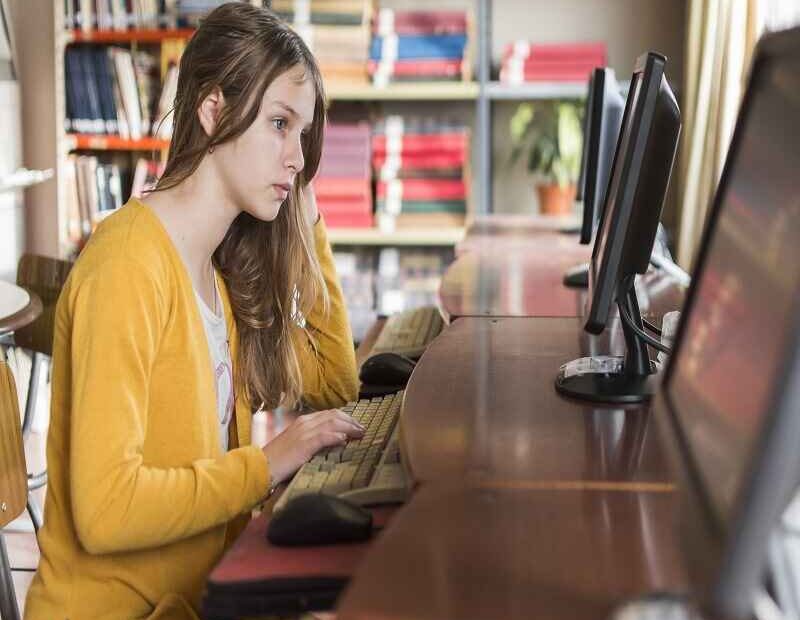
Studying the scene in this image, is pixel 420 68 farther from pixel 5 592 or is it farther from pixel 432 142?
pixel 5 592

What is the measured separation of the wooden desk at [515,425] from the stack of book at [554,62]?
2416mm

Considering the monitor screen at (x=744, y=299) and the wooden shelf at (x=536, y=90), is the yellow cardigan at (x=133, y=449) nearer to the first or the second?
the monitor screen at (x=744, y=299)

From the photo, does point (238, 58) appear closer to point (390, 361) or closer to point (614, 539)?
point (390, 361)

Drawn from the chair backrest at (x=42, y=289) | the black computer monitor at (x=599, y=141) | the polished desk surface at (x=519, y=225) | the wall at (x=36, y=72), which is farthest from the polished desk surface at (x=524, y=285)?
the wall at (x=36, y=72)

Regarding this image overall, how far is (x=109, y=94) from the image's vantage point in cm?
425

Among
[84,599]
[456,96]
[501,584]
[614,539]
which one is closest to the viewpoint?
[501,584]

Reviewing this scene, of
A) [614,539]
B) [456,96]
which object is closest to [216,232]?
[614,539]

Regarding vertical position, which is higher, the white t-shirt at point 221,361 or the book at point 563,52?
the book at point 563,52

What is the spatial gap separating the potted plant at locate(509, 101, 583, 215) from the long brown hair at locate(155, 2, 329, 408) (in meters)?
2.43

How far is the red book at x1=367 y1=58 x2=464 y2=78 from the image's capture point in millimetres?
4219

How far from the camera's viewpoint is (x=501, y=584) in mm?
863

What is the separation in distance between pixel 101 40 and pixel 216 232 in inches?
117

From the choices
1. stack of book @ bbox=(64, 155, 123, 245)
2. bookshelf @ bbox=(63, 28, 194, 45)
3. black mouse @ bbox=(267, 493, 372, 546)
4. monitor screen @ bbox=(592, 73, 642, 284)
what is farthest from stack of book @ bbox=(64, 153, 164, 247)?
black mouse @ bbox=(267, 493, 372, 546)

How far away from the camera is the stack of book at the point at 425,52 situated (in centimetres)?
422
